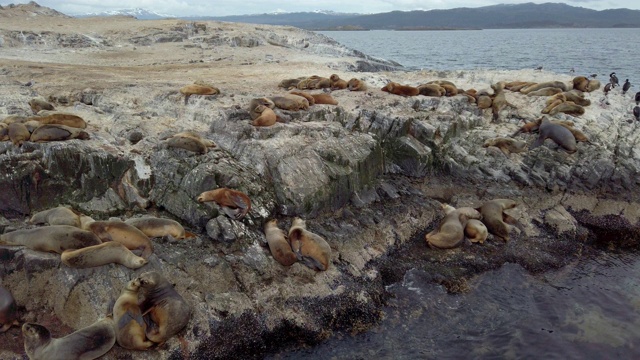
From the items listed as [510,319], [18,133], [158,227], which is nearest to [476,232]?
[510,319]

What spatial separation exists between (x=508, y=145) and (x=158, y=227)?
9.79 meters

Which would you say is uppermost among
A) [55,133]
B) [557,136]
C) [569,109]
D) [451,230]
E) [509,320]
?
[569,109]

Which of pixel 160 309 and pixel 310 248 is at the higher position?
pixel 310 248

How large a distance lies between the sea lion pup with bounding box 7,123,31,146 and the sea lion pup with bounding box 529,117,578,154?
1266cm

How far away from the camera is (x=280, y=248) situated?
9.13 m

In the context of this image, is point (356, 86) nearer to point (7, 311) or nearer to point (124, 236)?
point (124, 236)

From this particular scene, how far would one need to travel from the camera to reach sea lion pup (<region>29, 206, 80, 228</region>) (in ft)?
28.9

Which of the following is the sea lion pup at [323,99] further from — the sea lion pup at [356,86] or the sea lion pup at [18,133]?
the sea lion pup at [18,133]

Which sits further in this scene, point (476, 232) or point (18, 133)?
point (476, 232)

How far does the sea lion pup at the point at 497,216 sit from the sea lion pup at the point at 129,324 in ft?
25.9

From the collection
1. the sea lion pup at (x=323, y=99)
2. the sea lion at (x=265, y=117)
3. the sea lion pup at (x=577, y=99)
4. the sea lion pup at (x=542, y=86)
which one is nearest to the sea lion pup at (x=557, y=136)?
the sea lion pup at (x=577, y=99)

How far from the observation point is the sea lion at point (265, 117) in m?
11.5

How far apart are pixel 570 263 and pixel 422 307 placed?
4.16 metres

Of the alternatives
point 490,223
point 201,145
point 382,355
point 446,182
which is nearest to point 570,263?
point 490,223
